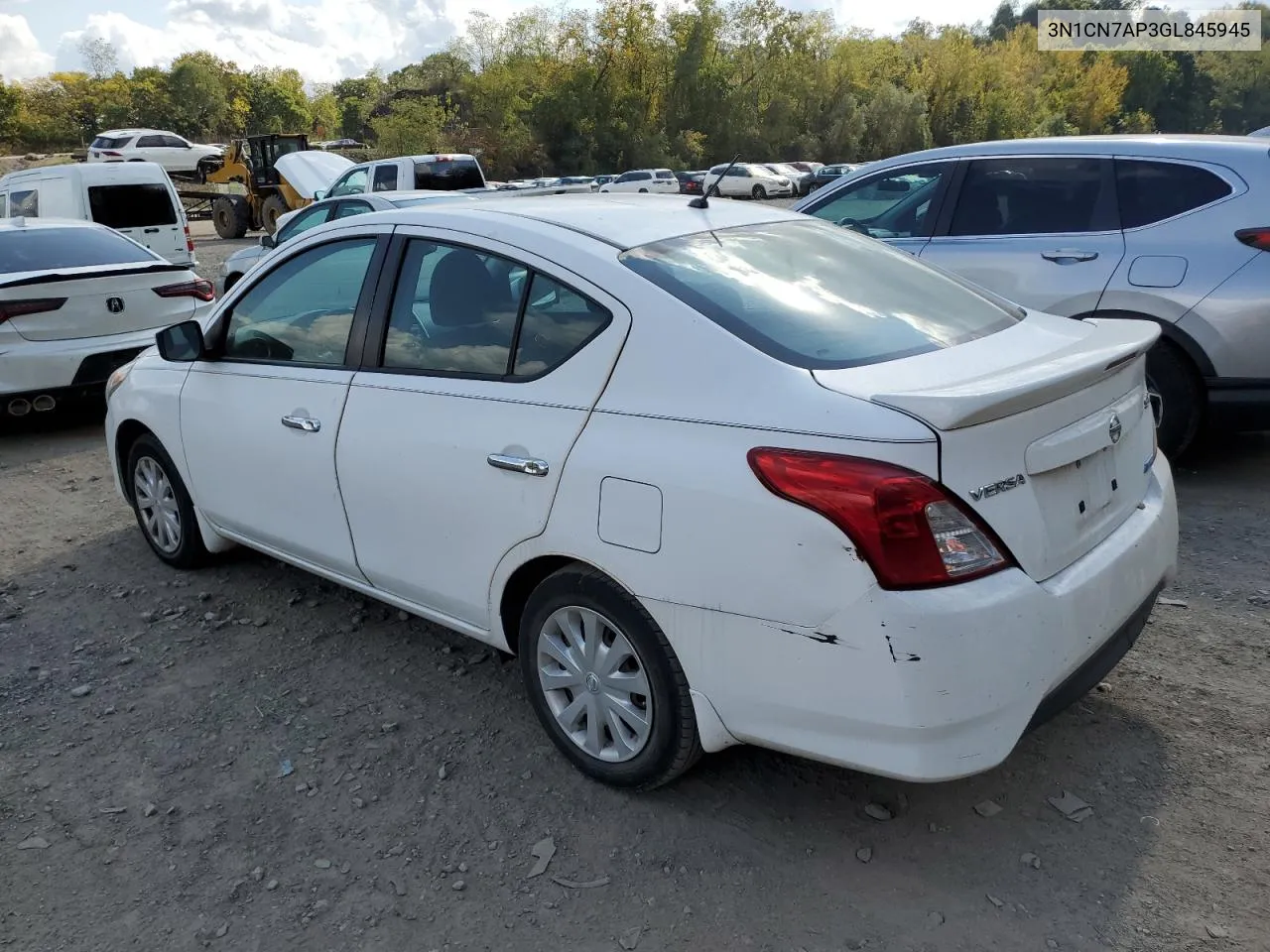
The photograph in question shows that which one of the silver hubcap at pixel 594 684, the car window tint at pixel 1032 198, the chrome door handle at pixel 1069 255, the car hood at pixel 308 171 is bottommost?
the silver hubcap at pixel 594 684

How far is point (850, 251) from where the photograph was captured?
3443mm

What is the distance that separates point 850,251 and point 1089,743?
1.71 m

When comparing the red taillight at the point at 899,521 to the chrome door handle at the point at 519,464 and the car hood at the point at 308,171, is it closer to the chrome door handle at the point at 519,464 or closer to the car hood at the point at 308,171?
the chrome door handle at the point at 519,464

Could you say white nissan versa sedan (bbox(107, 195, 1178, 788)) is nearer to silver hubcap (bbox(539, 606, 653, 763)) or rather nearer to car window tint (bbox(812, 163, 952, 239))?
silver hubcap (bbox(539, 606, 653, 763))

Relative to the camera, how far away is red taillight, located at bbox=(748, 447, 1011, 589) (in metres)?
2.30

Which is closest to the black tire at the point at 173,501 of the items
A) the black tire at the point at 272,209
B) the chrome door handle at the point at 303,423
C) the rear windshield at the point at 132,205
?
the chrome door handle at the point at 303,423

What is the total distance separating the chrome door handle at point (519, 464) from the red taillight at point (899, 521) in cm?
81

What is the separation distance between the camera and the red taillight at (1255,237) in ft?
Answer: 16.5

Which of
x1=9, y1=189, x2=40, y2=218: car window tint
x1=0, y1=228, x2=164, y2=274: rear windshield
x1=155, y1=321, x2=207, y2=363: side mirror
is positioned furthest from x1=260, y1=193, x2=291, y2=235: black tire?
x1=155, y1=321, x2=207, y2=363: side mirror

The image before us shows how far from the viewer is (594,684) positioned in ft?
9.74

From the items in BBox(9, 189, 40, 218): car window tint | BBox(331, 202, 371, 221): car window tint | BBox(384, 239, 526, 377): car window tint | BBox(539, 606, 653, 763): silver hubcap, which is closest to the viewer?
BBox(539, 606, 653, 763): silver hubcap

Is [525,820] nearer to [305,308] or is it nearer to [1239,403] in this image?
[305,308]

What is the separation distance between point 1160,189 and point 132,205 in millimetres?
13988

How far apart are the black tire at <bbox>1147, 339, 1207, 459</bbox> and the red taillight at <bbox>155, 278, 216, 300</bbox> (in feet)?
21.8
